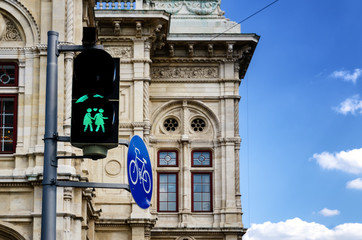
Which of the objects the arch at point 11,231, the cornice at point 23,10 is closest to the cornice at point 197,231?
the arch at point 11,231

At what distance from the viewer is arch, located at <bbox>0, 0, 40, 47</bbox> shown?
26.7 meters

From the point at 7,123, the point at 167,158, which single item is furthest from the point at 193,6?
the point at 7,123

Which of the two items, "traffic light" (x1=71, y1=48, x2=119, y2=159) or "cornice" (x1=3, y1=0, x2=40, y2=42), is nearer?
"traffic light" (x1=71, y1=48, x2=119, y2=159)

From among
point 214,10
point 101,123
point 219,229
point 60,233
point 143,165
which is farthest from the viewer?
point 214,10

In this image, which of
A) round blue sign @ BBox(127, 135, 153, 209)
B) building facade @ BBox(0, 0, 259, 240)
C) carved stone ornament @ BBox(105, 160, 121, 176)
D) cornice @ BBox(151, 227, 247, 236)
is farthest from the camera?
cornice @ BBox(151, 227, 247, 236)

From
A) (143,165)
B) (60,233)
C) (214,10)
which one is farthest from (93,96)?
(214,10)

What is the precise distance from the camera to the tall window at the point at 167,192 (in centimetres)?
3909

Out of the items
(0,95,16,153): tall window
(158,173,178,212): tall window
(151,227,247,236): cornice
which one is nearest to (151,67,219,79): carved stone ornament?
(158,173,178,212): tall window

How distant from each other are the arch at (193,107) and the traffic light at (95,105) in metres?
29.5

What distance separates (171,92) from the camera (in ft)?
130

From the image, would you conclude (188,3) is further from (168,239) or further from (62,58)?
(62,58)

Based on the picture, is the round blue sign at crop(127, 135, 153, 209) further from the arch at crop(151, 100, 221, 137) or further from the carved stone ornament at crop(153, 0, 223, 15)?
the carved stone ornament at crop(153, 0, 223, 15)

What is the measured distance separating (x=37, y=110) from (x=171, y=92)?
14.2 metres

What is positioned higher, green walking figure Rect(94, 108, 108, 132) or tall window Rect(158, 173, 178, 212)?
tall window Rect(158, 173, 178, 212)
